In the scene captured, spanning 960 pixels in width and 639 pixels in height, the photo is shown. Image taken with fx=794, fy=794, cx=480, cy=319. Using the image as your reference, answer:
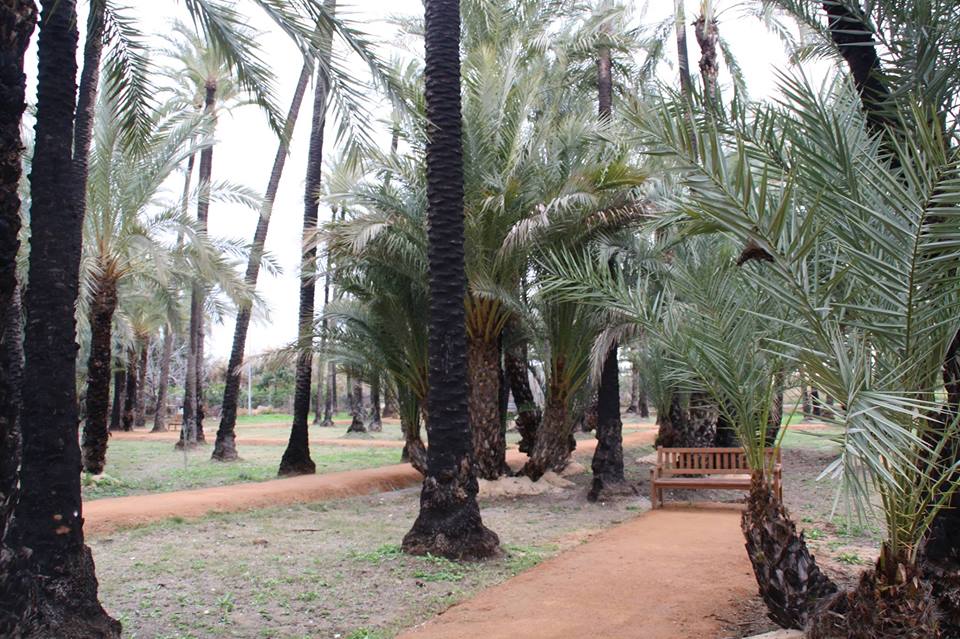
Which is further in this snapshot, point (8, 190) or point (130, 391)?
point (130, 391)

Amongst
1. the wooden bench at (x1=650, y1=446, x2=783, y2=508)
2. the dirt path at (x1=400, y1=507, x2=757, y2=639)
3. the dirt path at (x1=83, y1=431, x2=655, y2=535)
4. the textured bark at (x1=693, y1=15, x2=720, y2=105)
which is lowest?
the dirt path at (x1=400, y1=507, x2=757, y2=639)

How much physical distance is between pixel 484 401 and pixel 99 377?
7380 mm

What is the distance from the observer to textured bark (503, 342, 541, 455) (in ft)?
52.2

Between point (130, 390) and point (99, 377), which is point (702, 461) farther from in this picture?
point (130, 390)

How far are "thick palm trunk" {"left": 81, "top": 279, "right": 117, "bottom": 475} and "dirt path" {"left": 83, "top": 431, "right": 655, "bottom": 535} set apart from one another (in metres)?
2.64

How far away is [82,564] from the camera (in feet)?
16.2

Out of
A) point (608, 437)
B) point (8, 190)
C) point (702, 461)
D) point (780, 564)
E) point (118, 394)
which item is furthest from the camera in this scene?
point (118, 394)

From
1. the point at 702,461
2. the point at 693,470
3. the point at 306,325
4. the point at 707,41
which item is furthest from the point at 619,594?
the point at 707,41

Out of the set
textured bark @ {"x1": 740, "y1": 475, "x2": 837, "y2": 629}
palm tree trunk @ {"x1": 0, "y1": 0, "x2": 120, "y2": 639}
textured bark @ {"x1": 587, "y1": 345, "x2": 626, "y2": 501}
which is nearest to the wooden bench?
textured bark @ {"x1": 587, "y1": 345, "x2": 626, "y2": 501}

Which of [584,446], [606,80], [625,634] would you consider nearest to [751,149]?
[625,634]

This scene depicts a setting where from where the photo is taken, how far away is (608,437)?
42.1 feet

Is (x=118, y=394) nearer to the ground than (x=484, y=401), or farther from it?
farther from it

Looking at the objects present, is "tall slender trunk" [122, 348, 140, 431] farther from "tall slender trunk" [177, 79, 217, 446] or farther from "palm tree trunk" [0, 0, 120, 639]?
"palm tree trunk" [0, 0, 120, 639]

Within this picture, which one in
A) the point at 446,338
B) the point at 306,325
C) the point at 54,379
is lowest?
the point at 54,379
